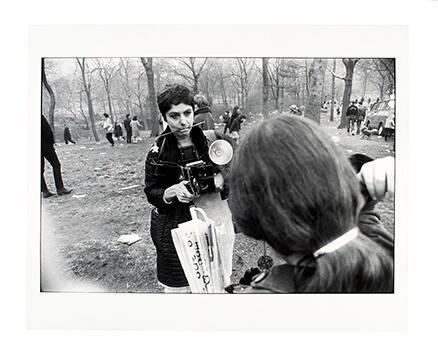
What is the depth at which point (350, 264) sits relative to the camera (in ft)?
6.84

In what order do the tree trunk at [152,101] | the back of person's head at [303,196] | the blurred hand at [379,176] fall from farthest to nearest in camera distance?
the tree trunk at [152,101], the blurred hand at [379,176], the back of person's head at [303,196]

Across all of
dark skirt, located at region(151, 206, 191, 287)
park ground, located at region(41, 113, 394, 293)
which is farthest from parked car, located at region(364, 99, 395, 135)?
park ground, located at region(41, 113, 394, 293)

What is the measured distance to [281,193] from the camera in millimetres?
2080

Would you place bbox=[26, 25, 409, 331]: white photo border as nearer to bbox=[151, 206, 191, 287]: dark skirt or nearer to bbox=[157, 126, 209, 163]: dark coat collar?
bbox=[151, 206, 191, 287]: dark skirt

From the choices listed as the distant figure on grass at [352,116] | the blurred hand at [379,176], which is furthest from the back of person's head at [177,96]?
the blurred hand at [379,176]

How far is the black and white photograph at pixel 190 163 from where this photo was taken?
2227 mm

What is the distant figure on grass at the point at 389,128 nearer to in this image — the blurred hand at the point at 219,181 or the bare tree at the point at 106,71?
the blurred hand at the point at 219,181

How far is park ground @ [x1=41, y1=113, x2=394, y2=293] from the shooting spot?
2344mm

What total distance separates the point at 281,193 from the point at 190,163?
44cm
